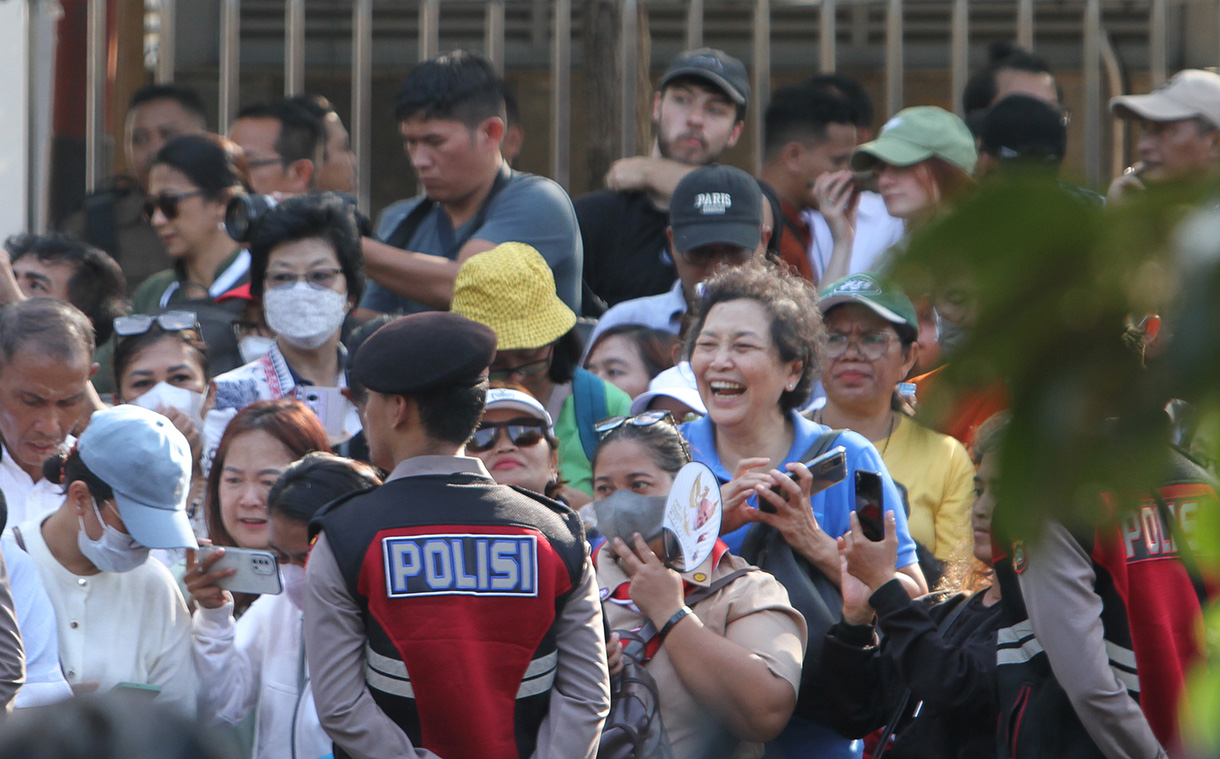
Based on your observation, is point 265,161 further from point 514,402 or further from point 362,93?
point 514,402

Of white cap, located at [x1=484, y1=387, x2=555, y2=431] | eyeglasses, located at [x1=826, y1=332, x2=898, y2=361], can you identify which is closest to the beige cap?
eyeglasses, located at [x1=826, y1=332, x2=898, y2=361]

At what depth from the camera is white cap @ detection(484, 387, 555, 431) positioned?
12.2 feet

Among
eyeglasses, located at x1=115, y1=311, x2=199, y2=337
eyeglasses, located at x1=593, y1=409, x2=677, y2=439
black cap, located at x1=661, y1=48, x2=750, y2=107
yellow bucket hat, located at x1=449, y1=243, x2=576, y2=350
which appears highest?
black cap, located at x1=661, y1=48, x2=750, y2=107

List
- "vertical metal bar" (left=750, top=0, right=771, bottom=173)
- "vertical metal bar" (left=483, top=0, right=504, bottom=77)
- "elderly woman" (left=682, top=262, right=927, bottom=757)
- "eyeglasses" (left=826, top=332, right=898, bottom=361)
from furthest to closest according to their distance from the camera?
"vertical metal bar" (left=750, top=0, right=771, bottom=173)
"vertical metal bar" (left=483, top=0, right=504, bottom=77)
"eyeglasses" (left=826, top=332, right=898, bottom=361)
"elderly woman" (left=682, top=262, right=927, bottom=757)

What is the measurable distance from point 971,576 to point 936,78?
386 centimetres

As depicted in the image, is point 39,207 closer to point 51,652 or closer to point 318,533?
point 51,652

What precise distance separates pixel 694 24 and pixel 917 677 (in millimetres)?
4296

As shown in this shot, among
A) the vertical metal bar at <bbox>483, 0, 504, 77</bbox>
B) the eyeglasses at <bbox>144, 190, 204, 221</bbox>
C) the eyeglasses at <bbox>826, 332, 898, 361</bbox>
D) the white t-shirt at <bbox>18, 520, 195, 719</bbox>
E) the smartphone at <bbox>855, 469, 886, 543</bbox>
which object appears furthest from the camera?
the vertical metal bar at <bbox>483, 0, 504, 77</bbox>

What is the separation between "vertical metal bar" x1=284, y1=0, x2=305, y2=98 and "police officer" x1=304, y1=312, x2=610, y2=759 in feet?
13.4

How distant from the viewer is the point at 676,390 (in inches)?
169

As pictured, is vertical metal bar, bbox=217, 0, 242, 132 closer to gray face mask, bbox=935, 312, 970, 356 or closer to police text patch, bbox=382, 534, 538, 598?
police text patch, bbox=382, 534, 538, 598

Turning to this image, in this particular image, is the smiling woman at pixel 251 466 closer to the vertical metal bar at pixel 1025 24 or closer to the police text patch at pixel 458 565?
the police text patch at pixel 458 565

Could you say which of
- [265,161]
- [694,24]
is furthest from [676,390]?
[694,24]

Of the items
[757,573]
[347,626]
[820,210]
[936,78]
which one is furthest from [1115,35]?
[347,626]
